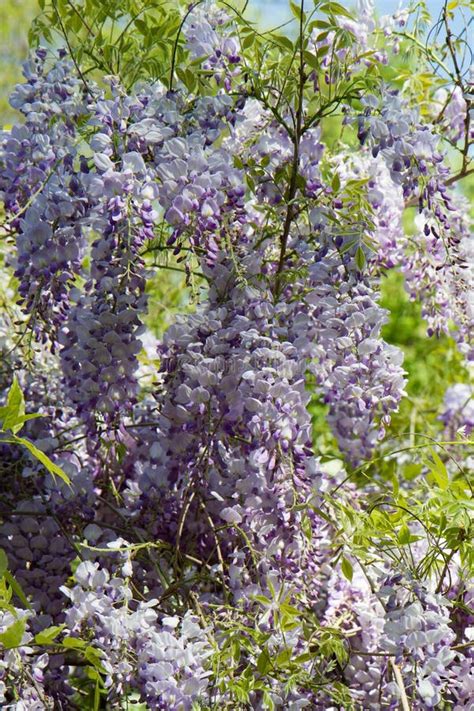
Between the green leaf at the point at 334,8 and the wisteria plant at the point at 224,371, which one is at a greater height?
the green leaf at the point at 334,8

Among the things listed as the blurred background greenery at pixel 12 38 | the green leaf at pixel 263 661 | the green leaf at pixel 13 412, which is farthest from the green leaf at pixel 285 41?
the blurred background greenery at pixel 12 38

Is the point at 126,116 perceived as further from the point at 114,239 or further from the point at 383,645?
the point at 383,645

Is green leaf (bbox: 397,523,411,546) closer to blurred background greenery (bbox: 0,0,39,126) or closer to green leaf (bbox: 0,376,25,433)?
green leaf (bbox: 0,376,25,433)

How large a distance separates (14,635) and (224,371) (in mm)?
466

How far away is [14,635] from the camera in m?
1.13

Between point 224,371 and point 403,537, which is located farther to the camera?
point 224,371

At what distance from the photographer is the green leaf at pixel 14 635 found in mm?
1119

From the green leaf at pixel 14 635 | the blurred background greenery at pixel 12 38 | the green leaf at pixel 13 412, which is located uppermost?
the blurred background greenery at pixel 12 38

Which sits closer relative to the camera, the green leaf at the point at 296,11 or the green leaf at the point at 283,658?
the green leaf at the point at 283,658

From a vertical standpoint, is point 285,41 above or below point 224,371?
above

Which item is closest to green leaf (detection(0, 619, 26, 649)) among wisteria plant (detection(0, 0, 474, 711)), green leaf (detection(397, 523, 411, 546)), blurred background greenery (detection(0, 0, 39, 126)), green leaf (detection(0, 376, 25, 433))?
wisteria plant (detection(0, 0, 474, 711))

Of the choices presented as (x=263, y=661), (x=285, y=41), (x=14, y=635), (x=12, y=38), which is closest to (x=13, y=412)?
(x=14, y=635)

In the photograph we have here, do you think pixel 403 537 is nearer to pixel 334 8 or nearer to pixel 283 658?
pixel 283 658

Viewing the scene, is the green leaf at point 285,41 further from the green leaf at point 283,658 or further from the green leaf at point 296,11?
the green leaf at point 283,658
